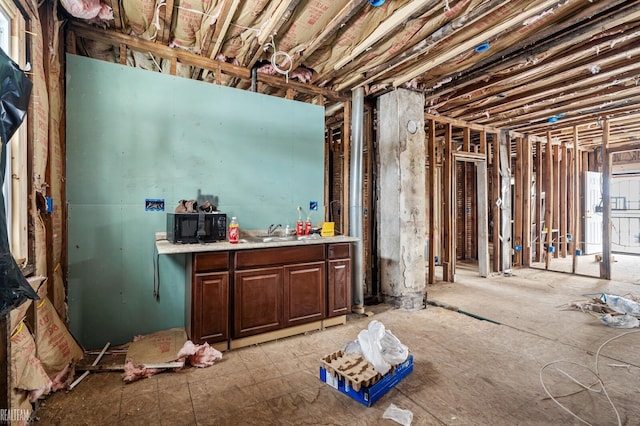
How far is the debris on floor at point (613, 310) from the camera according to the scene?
3.35m

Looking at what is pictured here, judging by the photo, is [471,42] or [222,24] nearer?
[222,24]

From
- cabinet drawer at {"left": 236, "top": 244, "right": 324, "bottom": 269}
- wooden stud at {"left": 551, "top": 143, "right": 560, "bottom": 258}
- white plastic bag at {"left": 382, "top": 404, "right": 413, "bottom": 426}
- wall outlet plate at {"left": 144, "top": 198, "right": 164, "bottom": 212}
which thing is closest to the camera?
white plastic bag at {"left": 382, "top": 404, "right": 413, "bottom": 426}

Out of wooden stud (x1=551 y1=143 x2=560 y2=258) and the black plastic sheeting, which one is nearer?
the black plastic sheeting

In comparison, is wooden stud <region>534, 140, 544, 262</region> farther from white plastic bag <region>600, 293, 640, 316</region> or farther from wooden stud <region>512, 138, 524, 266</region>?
white plastic bag <region>600, 293, 640, 316</region>

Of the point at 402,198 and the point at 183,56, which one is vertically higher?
the point at 183,56

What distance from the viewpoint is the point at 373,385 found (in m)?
2.01

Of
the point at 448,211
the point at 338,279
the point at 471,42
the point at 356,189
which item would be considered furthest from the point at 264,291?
the point at 448,211

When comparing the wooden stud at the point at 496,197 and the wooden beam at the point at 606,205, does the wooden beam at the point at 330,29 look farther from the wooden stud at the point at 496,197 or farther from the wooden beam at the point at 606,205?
the wooden beam at the point at 606,205

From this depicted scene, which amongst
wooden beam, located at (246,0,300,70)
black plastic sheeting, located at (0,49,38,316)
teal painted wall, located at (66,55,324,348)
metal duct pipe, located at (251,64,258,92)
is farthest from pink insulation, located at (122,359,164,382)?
wooden beam, located at (246,0,300,70)

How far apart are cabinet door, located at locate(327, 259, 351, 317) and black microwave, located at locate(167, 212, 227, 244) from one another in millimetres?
1226

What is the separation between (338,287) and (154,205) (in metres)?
2.05

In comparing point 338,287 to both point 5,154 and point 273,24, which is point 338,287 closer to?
point 273,24

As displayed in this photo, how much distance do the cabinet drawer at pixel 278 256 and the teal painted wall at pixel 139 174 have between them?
668 mm

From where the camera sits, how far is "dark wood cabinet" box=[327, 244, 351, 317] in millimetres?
3268
